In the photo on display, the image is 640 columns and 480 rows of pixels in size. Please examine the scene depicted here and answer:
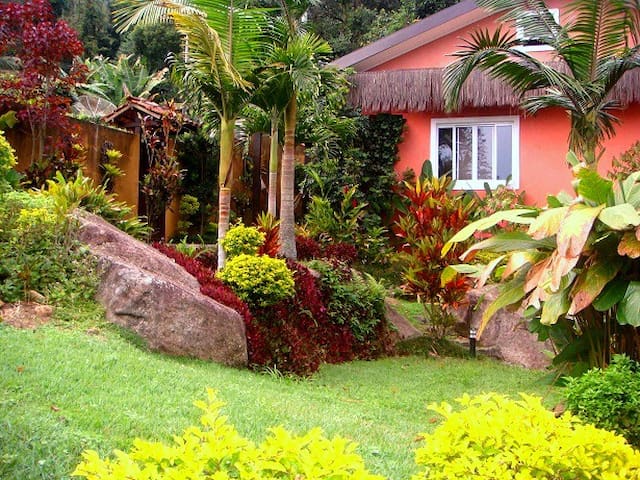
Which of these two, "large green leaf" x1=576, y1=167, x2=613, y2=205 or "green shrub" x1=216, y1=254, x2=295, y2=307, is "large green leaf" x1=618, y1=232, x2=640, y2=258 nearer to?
"large green leaf" x1=576, y1=167, x2=613, y2=205

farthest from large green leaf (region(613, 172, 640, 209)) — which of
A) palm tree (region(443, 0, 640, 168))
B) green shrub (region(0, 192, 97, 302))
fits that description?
palm tree (region(443, 0, 640, 168))

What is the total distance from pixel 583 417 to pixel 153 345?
3897mm

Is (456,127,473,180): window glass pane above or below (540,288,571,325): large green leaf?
above

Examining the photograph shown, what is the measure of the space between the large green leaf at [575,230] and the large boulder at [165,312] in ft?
12.1

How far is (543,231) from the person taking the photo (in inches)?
181

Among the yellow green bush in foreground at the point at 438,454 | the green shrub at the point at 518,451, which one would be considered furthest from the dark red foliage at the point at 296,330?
the green shrub at the point at 518,451

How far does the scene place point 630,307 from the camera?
431cm

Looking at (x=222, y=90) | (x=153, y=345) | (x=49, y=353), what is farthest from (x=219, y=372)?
(x=222, y=90)

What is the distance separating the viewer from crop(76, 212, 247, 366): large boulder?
6.42 meters

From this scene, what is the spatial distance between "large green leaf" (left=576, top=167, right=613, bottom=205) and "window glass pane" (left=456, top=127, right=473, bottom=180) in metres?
10.0

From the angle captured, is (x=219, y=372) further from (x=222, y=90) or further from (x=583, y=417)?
(x=222, y=90)

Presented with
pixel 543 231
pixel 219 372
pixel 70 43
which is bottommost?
pixel 219 372

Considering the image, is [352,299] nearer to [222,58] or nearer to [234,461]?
Result: [222,58]

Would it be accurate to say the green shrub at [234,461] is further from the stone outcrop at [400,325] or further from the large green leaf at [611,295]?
the stone outcrop at [400,325]
